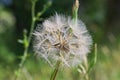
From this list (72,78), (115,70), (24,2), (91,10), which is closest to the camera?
(72,78)

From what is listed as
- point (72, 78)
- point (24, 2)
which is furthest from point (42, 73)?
point (24, 2)

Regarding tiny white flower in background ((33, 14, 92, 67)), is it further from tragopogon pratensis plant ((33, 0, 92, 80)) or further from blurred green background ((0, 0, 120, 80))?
blurred green background ((0, 0, 120, 80))

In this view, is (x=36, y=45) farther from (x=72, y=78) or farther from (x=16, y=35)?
(x=16, y=35)

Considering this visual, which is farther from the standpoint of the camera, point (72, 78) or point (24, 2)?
point (24, 2)

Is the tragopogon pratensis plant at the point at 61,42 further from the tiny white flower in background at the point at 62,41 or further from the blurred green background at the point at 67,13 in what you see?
the blurred green background at the point at 67,13

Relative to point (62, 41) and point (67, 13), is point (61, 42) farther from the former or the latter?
point (67, 13)

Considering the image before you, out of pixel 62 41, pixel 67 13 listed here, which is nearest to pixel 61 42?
pixel 62 41
